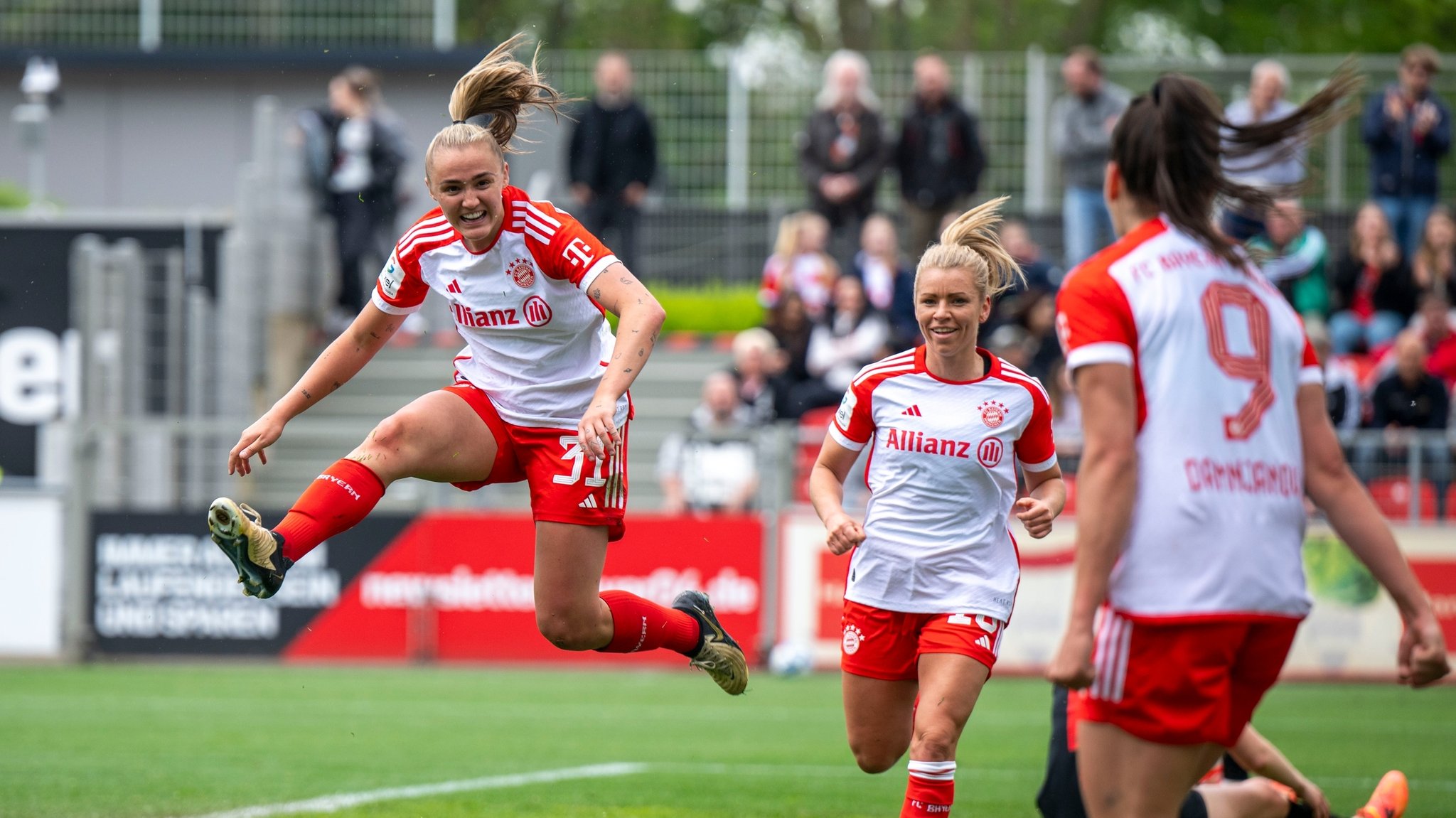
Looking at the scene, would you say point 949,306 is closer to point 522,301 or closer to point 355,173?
point 522,301

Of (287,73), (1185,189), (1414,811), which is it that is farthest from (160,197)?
(1185,189)

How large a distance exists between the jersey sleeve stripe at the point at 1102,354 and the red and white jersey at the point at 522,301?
2.44m

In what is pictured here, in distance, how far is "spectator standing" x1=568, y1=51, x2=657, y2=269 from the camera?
15.5 metres

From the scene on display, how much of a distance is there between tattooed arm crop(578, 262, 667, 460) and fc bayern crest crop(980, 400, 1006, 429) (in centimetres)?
112

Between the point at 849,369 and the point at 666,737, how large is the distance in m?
5.39

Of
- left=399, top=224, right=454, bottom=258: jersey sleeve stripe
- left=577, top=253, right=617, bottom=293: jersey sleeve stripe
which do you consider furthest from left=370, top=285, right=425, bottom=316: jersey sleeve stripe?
left=577, top=253, right=617, bottom=293: jersey sleeve stripe

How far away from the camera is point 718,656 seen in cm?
672

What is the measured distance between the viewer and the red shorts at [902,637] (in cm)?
540

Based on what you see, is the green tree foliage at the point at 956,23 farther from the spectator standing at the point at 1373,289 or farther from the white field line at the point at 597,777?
the white field line at the point at 597,777

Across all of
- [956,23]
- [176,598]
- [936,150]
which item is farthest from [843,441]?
[956,23]

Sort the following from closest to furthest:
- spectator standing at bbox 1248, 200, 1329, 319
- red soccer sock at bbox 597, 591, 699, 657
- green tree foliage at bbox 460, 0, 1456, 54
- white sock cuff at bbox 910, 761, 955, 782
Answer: white sock cuff at bbox 910, 761, 955, 782 → red soccer sock at bbox 597, 591, 699, 657 → spectator standing at bbox 1248, 200, 1329, 319 → green tree foliage at bbox 460, 0, 1456, 54

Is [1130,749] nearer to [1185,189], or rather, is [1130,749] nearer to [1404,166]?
[1185,189]

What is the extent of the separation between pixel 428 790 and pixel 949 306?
3.42 m

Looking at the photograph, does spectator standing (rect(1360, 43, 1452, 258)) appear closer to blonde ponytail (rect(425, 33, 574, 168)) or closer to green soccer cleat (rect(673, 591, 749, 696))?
green soccer cleat (rect(673, 591, 749, 696))
